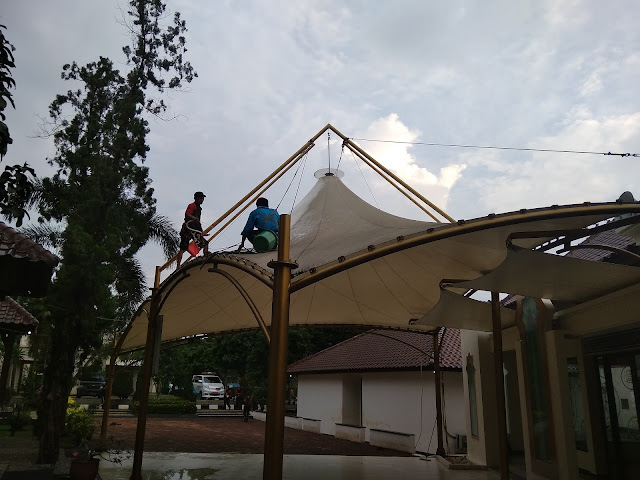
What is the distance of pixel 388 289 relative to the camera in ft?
24.8

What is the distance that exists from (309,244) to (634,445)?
16.6 feet

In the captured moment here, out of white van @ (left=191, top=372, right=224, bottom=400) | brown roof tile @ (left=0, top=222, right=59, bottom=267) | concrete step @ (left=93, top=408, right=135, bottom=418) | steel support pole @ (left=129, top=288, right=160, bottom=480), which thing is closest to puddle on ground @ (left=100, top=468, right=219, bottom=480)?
steel support pole @ (left=129, top=288, right=160, bottom=480)

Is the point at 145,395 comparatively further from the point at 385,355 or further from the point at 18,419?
the point at 385,355

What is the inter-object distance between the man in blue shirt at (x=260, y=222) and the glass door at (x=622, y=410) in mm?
4940

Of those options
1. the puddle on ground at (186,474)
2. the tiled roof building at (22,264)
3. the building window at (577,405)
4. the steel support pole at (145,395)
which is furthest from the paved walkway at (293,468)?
the tiled roof building at (22,264)

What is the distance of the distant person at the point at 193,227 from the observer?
21.1 ft

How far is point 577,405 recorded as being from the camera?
733 cm

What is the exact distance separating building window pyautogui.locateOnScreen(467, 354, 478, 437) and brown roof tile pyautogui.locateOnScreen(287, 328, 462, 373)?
1221mm

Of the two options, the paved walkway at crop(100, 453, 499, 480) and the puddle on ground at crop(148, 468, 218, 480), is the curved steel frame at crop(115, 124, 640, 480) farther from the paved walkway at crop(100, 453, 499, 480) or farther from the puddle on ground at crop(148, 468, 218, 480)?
the paved walkway at crop(100, 453, 499, 480)

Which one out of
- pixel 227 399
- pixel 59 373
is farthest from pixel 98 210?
pixel 227 399

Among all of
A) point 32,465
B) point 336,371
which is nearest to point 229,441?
point 336,371

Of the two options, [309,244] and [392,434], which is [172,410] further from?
[309,244]

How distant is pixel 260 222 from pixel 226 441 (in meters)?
10.4

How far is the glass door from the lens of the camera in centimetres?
633
